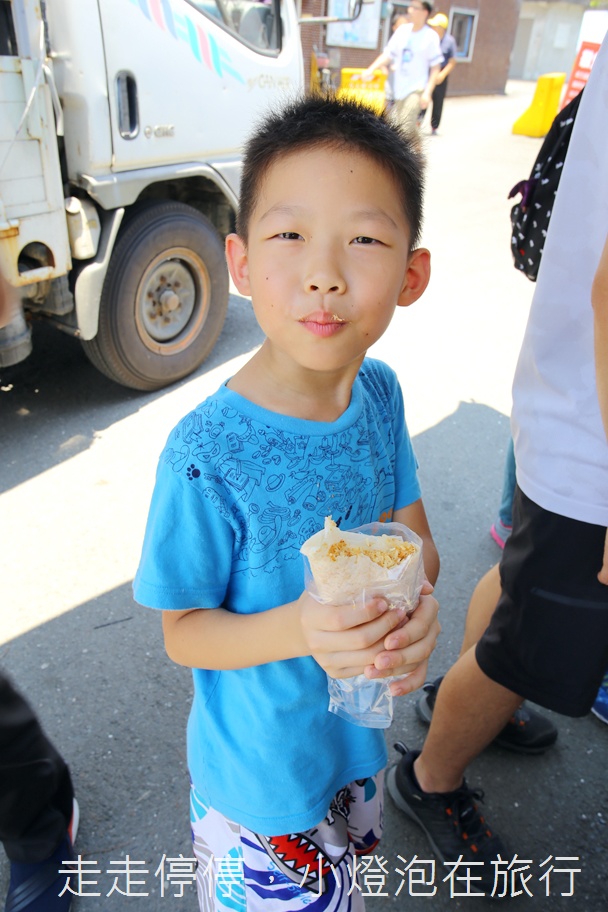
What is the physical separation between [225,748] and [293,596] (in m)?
0.31

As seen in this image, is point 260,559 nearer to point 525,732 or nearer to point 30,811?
point 30,811

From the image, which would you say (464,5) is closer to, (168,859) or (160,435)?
(160,435)

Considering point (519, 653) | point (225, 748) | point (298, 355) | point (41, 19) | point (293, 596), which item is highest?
point (41, 19)

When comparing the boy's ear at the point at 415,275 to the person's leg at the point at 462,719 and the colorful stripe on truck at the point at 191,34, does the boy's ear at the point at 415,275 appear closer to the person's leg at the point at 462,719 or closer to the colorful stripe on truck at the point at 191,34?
the person's leg at the point at 462,719

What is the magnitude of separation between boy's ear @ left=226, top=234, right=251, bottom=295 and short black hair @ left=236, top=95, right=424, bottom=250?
0.7 inches

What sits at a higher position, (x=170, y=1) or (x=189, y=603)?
(x=170, y=1)

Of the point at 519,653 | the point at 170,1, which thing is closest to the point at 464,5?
the point at 170,1

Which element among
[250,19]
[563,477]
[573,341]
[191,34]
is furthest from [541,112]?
[563,477]

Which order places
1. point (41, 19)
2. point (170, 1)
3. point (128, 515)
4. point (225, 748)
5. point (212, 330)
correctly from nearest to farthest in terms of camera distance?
point (225, 748)
point (41, 19)
point (128, 515)
point (170, 1)
point (212, 330)

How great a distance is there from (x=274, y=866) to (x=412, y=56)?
12.4 metres

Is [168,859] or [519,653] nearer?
[519,653]

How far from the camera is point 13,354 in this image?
10.7ft

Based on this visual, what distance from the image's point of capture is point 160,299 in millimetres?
4016

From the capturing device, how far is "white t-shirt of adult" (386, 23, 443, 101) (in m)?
11.0
